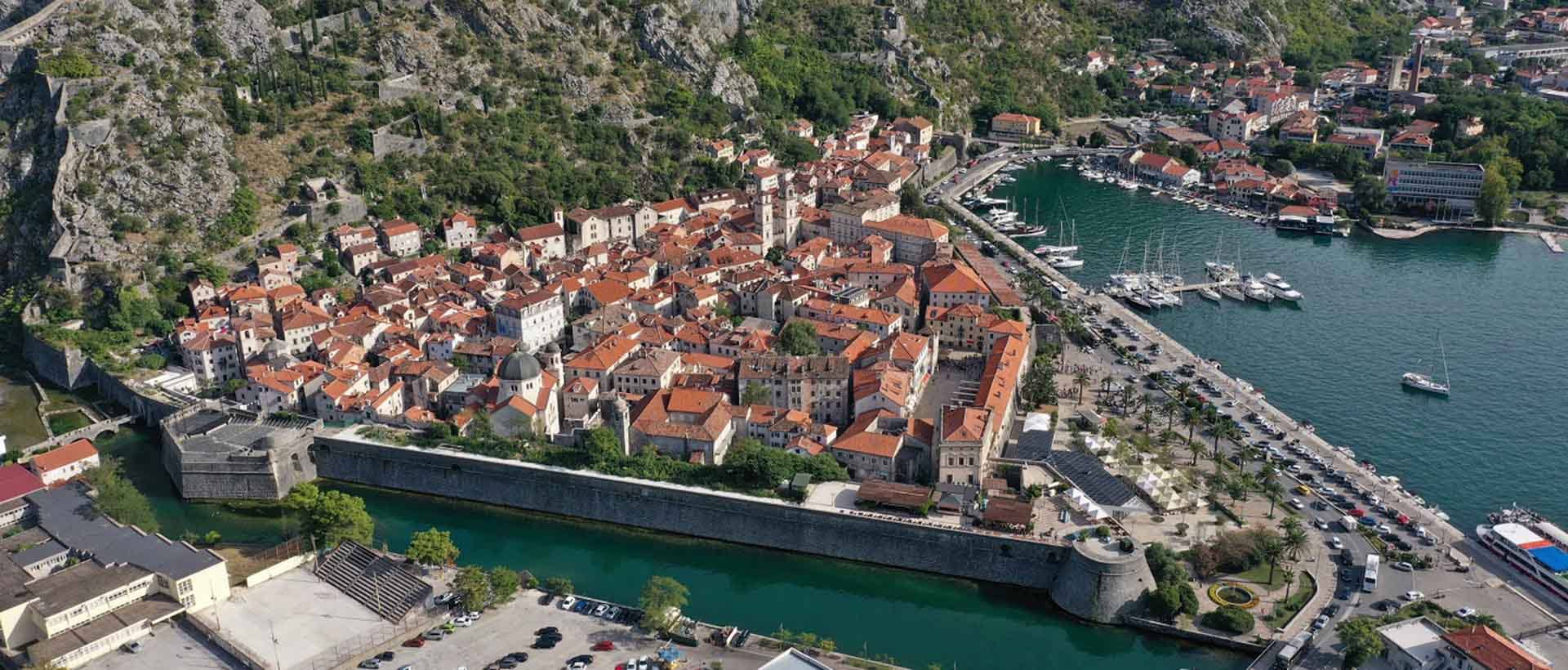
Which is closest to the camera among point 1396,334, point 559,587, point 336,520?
point 559,587

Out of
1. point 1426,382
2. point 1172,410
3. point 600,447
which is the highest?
point 600,447

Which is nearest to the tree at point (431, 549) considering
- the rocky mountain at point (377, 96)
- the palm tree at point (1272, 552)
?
the palm tree at point (1272, 552)

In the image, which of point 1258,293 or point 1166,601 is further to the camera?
point 1258,293

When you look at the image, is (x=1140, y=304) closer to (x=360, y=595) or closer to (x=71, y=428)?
(x=360, y=595)

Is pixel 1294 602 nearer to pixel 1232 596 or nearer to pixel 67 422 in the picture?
pixel 1232 596

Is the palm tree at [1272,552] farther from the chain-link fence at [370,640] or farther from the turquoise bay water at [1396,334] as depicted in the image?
the chain-link fence at [370,640]

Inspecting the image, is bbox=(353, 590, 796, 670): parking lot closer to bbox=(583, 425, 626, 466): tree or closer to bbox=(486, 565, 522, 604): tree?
bbox=(486, 565, 522, 604): tree

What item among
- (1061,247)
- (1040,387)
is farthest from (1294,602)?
(1061,247)
